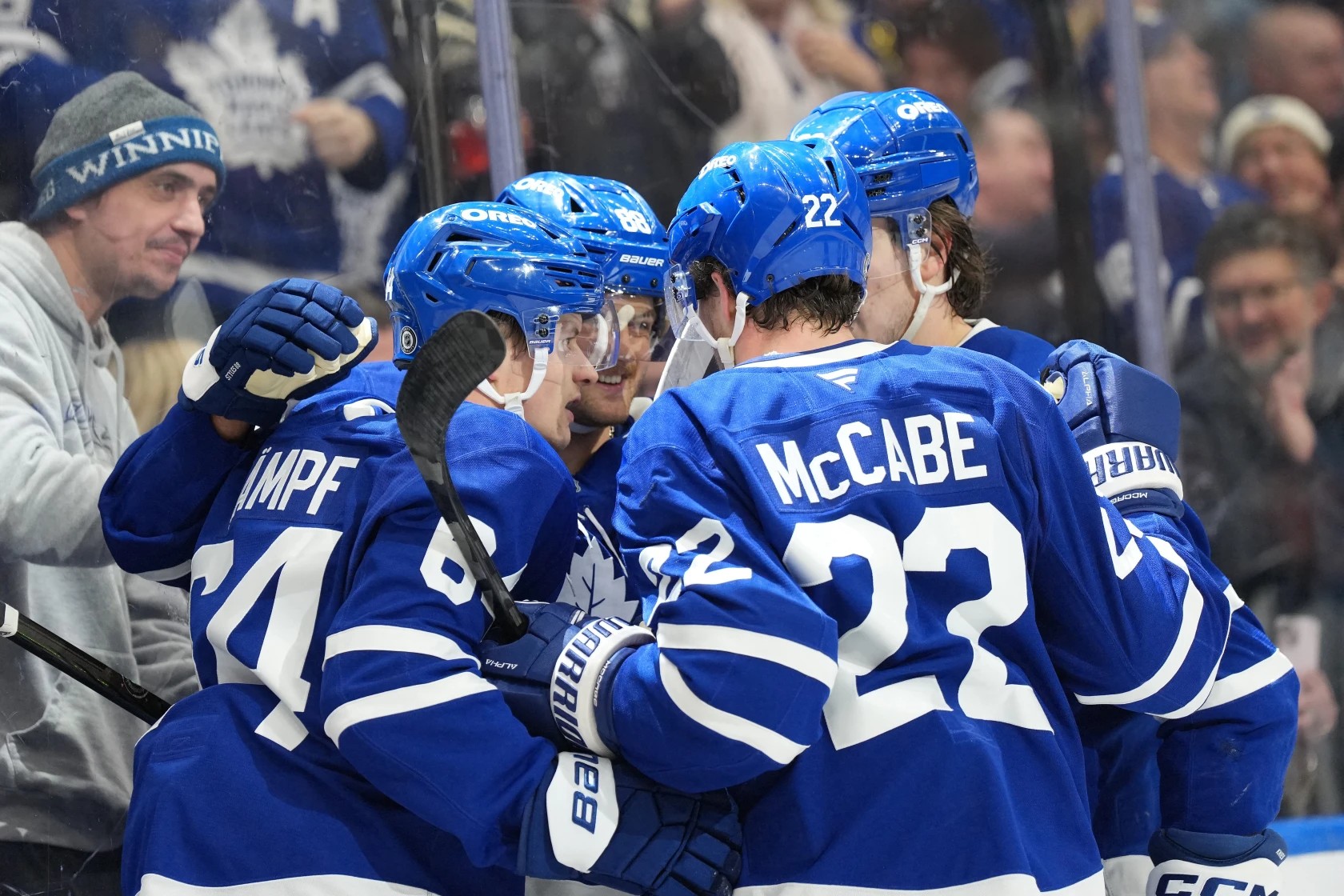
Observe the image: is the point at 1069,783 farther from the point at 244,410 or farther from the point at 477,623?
the point at 244,410

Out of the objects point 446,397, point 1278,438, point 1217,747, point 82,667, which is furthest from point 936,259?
point 1278,438

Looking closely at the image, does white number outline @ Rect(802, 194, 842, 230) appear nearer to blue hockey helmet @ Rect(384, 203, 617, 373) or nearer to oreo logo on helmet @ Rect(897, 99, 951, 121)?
blue hockey helmet @ Rect(384, 203, 617, 373)

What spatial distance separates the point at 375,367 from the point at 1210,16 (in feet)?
7.90

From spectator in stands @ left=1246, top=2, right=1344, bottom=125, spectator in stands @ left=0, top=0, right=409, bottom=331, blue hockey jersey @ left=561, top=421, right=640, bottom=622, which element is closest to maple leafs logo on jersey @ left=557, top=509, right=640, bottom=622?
blue hockey jersey @ left=561, top=421, right=640, bottom=622

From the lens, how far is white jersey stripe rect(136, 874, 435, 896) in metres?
1.56

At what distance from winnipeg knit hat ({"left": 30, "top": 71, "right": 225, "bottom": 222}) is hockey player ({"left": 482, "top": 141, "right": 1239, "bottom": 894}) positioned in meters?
1.23

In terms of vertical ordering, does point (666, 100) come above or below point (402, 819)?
above

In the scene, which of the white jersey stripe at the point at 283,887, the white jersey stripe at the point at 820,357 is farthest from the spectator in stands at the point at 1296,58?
the white jersey stripe at the point at 283,887

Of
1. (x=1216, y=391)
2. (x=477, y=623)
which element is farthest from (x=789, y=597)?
(x=1216, y=391)

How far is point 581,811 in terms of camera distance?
56.3 inches

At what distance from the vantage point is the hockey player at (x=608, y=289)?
212 cm

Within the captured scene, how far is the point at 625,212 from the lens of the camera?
7.38 ft

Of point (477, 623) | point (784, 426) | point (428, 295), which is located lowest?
point (477, 623)

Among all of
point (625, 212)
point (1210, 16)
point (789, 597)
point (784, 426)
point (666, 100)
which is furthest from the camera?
point (1210, 16)
